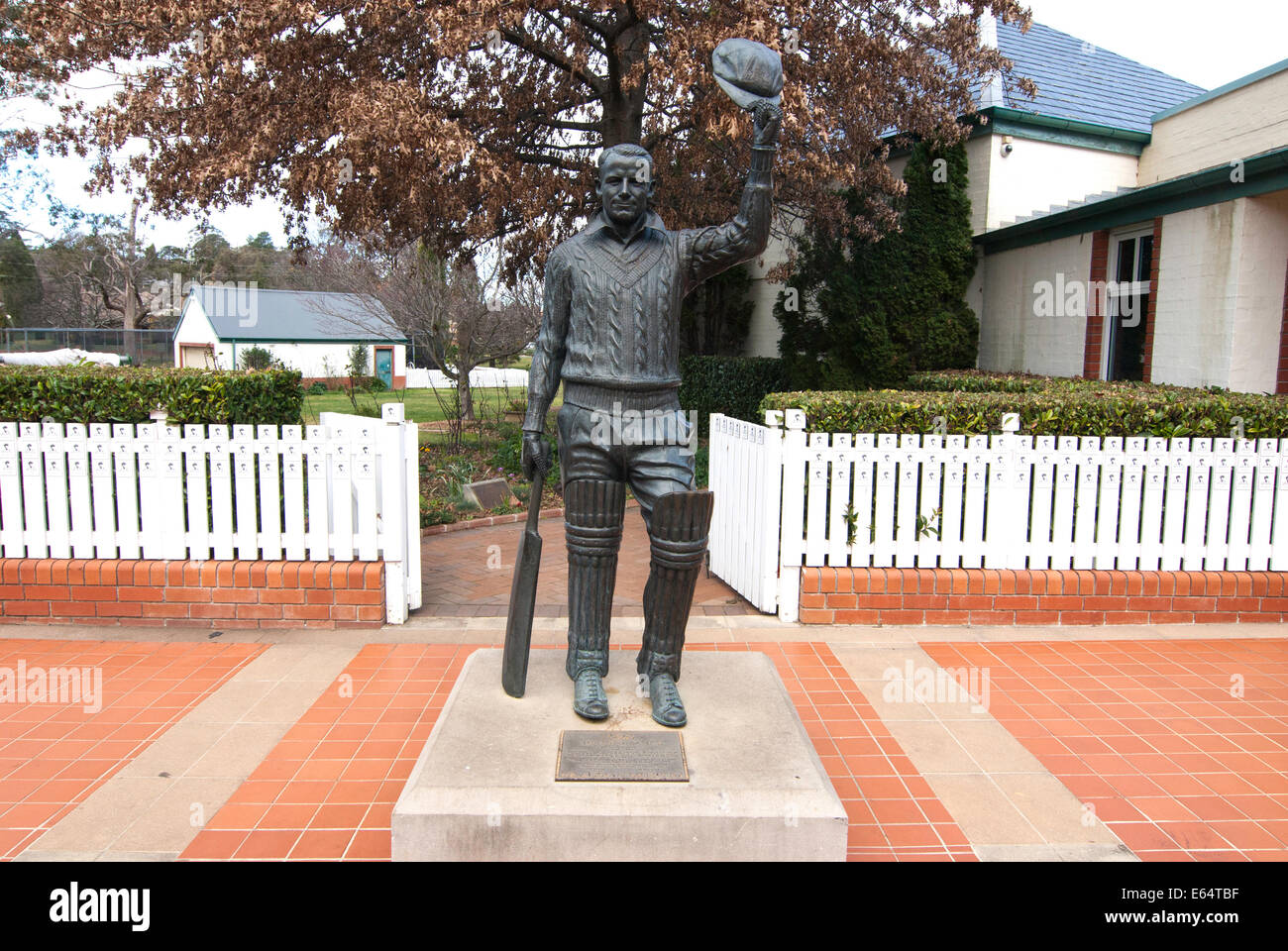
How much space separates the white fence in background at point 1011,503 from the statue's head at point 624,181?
2038 mm

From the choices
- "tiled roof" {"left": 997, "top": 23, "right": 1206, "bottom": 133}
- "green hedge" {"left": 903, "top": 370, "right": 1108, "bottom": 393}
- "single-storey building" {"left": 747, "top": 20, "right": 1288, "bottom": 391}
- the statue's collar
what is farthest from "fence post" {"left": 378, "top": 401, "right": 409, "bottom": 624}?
"tiled roof" {"left": 997, "top": 23, "right": 1206, "bottom": 133}

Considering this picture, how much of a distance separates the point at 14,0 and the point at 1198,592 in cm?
2186

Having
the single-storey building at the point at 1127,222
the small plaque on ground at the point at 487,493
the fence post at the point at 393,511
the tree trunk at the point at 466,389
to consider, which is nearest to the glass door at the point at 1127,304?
the single-storey building at the point at 1127,222

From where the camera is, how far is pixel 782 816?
2.69 m

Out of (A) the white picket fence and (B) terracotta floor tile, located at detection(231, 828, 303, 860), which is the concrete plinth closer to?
(B) terracotta floor tile, located at detection(231, 828, 303, 860)

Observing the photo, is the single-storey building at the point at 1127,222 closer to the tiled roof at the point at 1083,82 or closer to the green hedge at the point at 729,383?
the tiled roof at the point at 1083,82

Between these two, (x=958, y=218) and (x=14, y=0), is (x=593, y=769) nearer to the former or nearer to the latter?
(x=958, y=218)

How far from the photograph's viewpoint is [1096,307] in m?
9.75

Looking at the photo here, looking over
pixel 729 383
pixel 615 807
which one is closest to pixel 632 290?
pixel 615 807

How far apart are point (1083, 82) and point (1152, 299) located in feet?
18.9

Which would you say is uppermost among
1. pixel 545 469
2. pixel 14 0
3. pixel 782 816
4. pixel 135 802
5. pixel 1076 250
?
pixel 14 0

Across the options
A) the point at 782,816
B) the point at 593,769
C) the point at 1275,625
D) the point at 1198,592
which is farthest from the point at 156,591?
the point at 1275,625

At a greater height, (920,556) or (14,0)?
(14,0)

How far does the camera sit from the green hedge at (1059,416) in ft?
17.6
